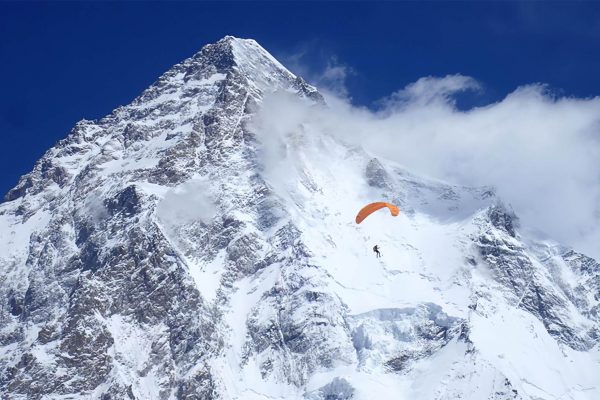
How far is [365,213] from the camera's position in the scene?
197375 mm
